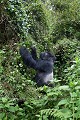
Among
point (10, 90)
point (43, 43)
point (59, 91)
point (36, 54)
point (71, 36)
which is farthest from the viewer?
point (71, 36)

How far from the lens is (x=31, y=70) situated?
4727 mm

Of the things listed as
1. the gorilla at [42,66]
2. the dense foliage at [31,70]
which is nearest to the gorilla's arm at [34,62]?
the gorilla at [42,66]

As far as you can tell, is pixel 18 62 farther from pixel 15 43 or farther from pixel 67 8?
pixel 67 8

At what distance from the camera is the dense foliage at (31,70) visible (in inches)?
84.6

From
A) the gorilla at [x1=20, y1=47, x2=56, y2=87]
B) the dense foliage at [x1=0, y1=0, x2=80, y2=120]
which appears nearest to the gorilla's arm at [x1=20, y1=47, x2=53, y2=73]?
the gorilla at [x1=20, y1=47, x2=56, y2=87]

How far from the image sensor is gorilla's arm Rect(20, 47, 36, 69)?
14.5ft

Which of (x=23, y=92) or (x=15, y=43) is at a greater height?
(x=15, y=43)

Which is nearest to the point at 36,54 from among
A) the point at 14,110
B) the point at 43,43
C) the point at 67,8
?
the point at 43,43

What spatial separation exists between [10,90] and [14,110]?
40.7 inches

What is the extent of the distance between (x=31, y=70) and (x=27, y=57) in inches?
13.9

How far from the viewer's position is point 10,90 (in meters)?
3.36

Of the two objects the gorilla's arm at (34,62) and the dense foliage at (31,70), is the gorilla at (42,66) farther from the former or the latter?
the dense foliage at (31,70)

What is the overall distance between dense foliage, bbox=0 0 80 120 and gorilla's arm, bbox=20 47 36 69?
0.09 m

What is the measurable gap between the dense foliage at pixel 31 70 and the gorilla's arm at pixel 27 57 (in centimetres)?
9
